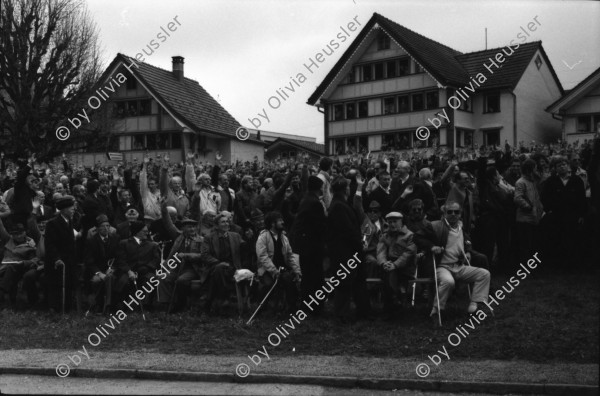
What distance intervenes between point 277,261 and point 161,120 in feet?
113

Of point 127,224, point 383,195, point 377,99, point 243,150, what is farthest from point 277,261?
point 243,150

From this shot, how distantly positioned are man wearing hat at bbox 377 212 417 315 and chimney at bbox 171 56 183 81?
3932 cm

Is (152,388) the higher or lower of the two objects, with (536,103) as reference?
lower

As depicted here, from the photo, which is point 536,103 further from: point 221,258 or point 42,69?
point 221,258

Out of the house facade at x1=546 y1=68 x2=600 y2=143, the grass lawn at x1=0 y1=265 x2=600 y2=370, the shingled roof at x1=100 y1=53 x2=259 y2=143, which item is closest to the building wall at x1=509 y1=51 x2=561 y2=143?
the house facade at x1=546 y1=68 x2=600 y2=143

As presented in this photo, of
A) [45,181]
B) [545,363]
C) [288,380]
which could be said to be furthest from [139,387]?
[45,181]

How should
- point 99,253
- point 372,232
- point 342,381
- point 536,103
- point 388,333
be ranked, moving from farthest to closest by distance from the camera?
point 536,103, point 99,253, point 372,232, point 388,333, point 342,381

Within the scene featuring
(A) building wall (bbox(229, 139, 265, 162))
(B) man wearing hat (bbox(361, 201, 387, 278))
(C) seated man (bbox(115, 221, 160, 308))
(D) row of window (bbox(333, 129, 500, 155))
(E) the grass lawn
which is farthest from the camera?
(A) building wall (bbox(229, 139, 265, 162))

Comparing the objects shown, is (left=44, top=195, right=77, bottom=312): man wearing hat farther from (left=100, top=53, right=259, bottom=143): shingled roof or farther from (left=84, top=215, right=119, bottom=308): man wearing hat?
(left=100, top=53, right=259, bottom=143): shingled roof

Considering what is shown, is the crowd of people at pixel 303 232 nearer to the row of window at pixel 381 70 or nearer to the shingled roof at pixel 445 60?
the shingled roof at pixel 445 60

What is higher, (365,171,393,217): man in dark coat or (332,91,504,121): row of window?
(332,91,504,121): row of window

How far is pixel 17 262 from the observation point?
1438 centimetres

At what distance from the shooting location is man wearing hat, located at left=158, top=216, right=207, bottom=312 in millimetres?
12945

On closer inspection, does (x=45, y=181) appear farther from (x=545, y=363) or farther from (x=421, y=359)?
(x=545, y=363)
